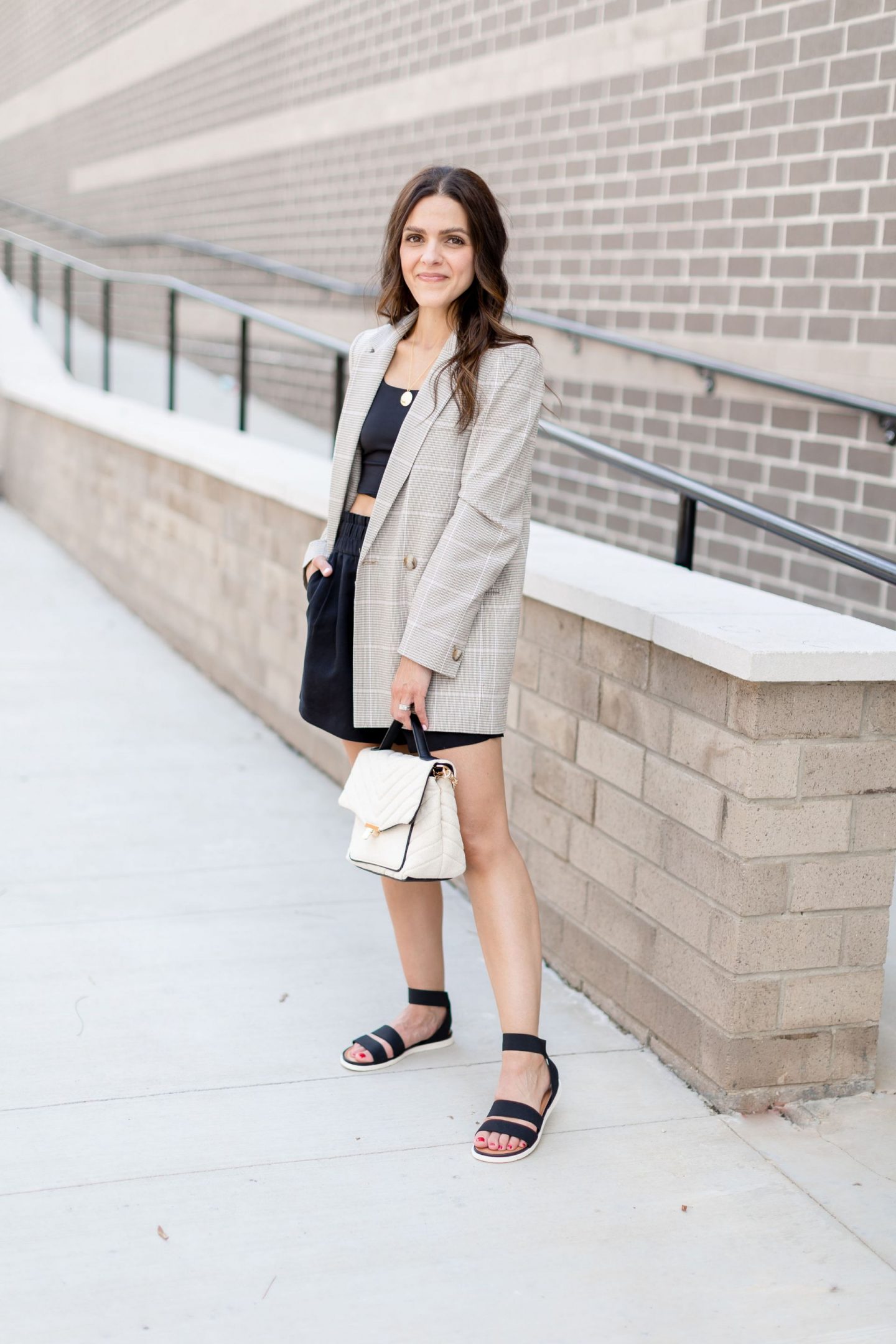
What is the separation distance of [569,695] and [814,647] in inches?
34.3

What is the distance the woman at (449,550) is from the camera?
2766mm

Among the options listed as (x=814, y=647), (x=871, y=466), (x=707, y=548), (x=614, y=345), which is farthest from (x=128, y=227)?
(x=814, y=647)

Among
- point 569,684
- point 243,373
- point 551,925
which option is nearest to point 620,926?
point 551,925

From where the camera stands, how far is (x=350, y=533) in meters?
2.95

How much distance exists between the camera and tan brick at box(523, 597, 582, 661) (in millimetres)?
3553

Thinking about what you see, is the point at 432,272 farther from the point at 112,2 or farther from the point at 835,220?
the point at 112,2

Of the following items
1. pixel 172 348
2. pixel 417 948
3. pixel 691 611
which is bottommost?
pixel 417 948

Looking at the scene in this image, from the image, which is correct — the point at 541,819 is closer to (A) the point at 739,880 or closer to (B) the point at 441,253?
(A) the point at 739,880

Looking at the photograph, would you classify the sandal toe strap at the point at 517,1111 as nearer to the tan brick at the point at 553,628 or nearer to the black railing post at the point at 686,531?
the tan brick at the point at 553,628

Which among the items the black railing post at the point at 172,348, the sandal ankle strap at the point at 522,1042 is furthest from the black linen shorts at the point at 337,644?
the black railing post at the point at 172,348

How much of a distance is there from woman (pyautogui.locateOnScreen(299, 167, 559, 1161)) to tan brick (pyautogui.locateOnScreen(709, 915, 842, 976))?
1.24ft

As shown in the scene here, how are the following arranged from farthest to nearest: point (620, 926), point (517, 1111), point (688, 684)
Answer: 1. point (620, 926)
2. point (688, 684)
3. point (517, 1111)

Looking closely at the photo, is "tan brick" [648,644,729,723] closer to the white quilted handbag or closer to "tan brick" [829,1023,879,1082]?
the white quilted handbag

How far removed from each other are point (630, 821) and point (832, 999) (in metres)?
0.58
